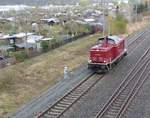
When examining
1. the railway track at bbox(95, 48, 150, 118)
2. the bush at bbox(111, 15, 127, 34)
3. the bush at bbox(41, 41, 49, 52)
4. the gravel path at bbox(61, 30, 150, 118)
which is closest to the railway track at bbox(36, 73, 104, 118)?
the gravel path at bbox(61, 30, 150, 118)

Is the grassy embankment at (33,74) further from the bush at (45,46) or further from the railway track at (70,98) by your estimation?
the railway track at (70,98)

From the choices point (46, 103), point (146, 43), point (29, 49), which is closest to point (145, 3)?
point (146, 43)

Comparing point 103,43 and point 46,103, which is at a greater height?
point 103,43

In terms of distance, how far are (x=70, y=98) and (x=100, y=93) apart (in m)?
2.15

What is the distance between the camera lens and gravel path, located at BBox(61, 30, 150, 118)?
19516 mm

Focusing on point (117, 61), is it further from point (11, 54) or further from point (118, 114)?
point (118, 114)

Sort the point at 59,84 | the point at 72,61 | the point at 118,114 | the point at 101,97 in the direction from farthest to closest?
1. the point at 72,61
2. the point at 59,84
3. the point at 101,97
4. the point at 118,114

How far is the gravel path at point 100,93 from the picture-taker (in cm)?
1952

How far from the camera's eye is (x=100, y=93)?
2308 cm

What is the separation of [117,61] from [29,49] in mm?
10439

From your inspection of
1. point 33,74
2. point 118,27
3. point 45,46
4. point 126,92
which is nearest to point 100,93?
point 126,92

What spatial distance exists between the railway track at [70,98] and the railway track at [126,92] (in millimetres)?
1940

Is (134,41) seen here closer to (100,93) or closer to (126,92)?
(126,92)

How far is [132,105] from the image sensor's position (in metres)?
20.8
